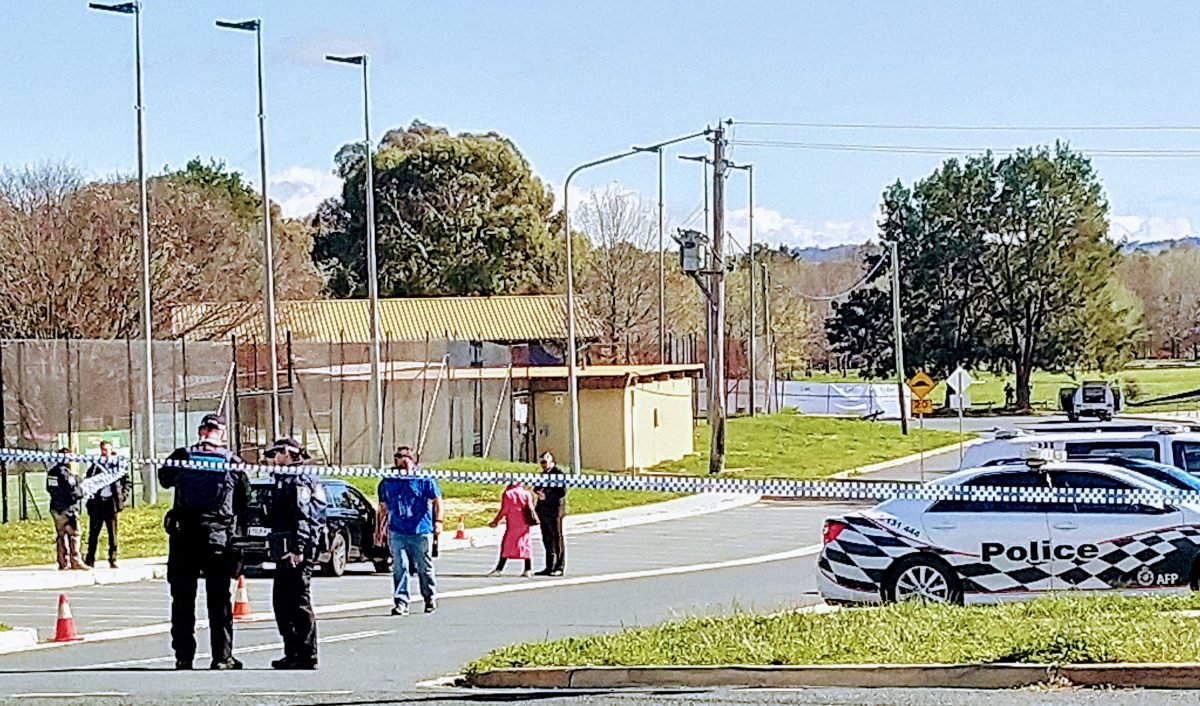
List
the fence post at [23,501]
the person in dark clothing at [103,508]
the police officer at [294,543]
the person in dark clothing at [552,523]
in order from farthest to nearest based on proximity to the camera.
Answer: the fence post at [23,501] → the person in dark clothing at [552,523] → the person in dark clothing at [103,508] → the police officer at [294,543]

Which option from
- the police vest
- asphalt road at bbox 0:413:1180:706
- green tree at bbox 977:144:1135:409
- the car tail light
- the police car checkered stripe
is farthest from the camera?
green tree at bbox 977:144:1135:409

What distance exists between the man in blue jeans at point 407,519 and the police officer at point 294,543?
486 cm

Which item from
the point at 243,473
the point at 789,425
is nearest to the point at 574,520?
the point at 243,473

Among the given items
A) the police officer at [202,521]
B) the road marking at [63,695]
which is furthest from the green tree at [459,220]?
the road marking at [63,695]

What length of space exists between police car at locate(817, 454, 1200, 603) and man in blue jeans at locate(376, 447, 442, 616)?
3.98 metres

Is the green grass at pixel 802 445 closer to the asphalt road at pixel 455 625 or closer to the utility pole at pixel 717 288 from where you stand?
the utility pole at pixel 717 288

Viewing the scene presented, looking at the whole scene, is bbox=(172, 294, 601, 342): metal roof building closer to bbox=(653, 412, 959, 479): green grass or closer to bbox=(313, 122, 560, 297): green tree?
bbox=(653, 412, 959, 479): green grass

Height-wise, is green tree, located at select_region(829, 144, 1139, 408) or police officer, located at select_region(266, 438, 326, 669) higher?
green tree, located at select_region(829, 144, 1139, 408)

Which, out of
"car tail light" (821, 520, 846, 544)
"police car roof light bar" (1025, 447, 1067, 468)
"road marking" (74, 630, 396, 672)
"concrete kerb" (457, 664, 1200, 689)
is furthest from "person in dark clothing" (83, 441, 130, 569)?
"concrete kerb" (457, 664, 1200, 689)

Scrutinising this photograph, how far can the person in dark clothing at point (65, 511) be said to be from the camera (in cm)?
2384

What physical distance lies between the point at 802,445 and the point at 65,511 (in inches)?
1528

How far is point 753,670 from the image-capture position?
11.2 metres

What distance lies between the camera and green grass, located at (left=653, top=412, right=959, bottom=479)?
5097 cm

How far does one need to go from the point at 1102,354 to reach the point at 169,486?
82643 mm
